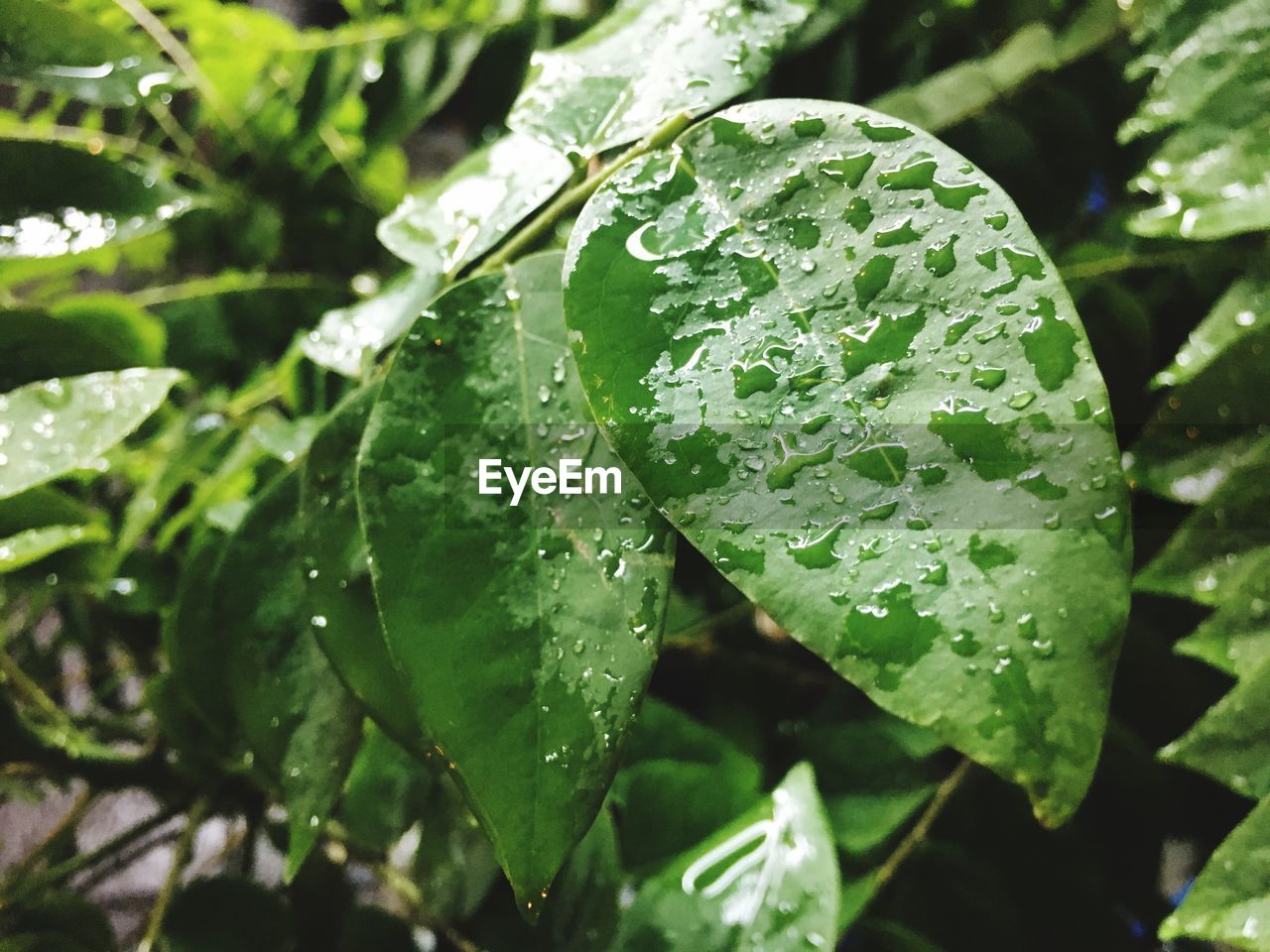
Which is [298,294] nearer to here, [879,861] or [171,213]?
[171,213]

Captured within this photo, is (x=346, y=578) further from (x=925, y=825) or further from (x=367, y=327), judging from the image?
(x=925, y=825)

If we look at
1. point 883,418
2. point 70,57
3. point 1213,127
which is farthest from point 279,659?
point 1213,127

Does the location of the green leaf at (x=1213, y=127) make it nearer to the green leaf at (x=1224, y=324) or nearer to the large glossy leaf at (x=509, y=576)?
the green leaf at (x=1224, y=324)

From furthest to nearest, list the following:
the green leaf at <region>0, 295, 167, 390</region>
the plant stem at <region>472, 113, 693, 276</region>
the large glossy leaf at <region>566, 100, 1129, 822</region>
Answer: the green leaf at <region>0, 295, 167, 390</region>, the plant stem at <region>472, 113, 693, 276</region>, the large glossy leaf at <region>566, 100, 1129, 822</region>

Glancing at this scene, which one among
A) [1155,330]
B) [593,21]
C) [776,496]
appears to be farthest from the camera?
[593,21]

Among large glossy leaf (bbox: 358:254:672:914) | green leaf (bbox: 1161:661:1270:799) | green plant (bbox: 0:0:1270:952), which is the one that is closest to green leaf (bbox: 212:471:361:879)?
green plant (bbox: 0:0:1270:952)

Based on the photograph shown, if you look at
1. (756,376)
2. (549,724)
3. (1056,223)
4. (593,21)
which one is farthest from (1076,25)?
(549,724)

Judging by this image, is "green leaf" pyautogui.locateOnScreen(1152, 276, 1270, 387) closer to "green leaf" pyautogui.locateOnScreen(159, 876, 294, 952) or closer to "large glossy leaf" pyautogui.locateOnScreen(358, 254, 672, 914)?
"large glossy leaf" pyautogui.locateOnScreen(358, 254, 672, 914)
